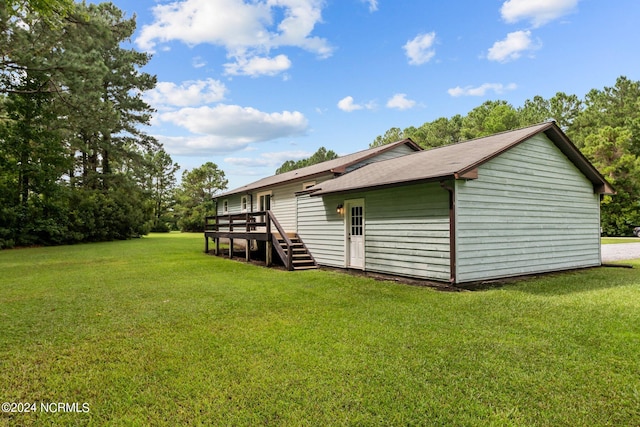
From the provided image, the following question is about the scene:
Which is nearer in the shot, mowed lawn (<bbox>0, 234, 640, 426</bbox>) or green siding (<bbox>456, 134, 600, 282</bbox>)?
mowed lawn (<bbox>0, 234, 640, 426</bbox>)

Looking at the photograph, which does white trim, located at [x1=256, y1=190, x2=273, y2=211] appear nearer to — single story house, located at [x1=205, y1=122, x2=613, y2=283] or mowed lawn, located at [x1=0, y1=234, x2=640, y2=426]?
single story house, located at [x1=205, y1=122, x2=613, y2=283]

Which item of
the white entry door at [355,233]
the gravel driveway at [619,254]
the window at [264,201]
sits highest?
the window at [264,201]

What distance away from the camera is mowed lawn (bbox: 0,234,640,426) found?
261cm

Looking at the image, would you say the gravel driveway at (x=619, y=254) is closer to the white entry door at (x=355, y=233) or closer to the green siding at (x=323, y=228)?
the white entry door at (x=355, y=233)

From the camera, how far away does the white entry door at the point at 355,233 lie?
9758 mm

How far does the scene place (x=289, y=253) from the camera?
1030cm

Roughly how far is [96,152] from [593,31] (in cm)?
3086

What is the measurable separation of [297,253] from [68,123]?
17.6 m

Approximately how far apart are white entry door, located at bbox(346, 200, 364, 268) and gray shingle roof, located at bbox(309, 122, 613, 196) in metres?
0.72

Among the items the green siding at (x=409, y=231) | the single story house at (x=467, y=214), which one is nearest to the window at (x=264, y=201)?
the single story house at (x=467, y=214)

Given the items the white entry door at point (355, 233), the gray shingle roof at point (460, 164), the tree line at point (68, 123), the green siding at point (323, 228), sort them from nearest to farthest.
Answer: the gray shingle roof at point (460, 164) → the white entry door at point (355, 233) → the green siding at point (323, 228) → the tree line at point (68, 123)

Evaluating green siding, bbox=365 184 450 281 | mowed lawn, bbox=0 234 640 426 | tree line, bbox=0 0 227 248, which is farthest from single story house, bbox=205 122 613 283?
tree line, bbox=0 0 227 248

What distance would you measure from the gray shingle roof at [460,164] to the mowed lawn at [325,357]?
2.51m

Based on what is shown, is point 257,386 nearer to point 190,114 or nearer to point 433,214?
point 433,214
